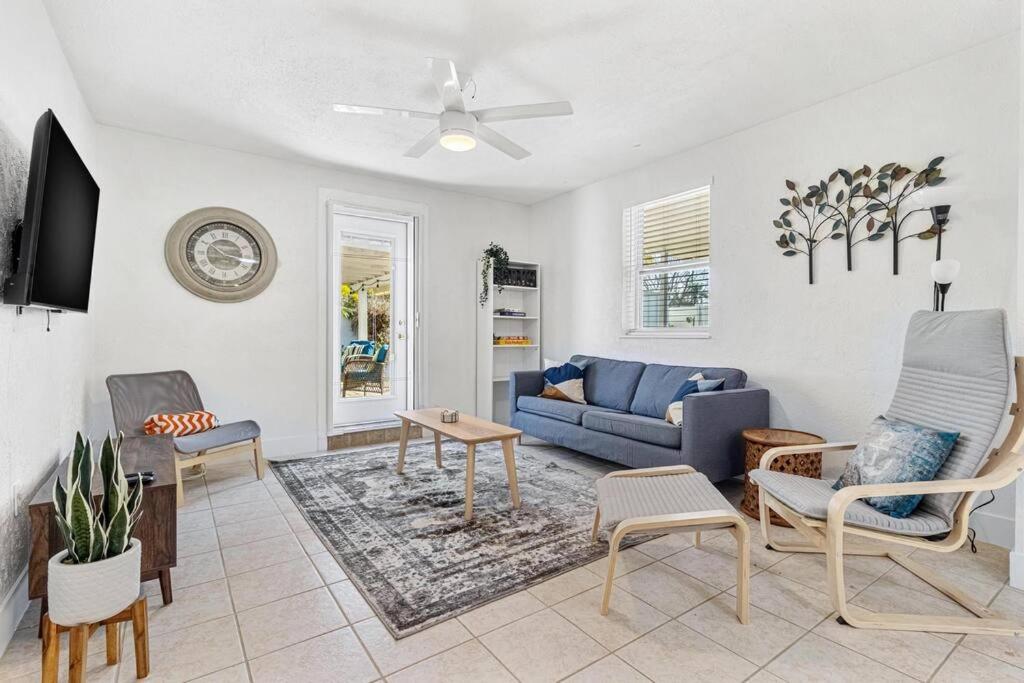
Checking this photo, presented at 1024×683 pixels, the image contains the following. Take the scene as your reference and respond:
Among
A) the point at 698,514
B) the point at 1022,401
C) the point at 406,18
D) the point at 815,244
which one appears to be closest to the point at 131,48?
the point at 406,18

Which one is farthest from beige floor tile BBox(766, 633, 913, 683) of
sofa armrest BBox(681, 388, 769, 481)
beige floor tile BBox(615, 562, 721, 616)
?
sofa armrest BBox(681, 388, 769, 481)

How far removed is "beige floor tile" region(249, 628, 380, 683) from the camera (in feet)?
5.16

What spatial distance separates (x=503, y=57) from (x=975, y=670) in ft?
10.6

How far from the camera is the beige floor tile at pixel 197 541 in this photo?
8.16 ft

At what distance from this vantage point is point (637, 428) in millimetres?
3471

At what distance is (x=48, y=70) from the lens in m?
2.39

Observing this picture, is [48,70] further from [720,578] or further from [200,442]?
[720,578]

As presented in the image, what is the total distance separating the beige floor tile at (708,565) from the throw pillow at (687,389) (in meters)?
1.02

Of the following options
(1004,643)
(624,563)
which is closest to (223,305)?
(624,563)

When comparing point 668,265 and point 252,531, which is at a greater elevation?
point 668,265

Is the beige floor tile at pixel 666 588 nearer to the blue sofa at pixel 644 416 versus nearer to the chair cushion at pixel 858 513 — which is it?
the chair cushion at pixel 858 513

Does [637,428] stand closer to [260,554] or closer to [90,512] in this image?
[260,554]

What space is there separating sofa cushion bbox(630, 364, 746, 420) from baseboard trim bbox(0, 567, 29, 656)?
3566 millimetres

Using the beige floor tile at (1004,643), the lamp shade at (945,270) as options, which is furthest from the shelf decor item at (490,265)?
the beige floor tile at (1004,643)
